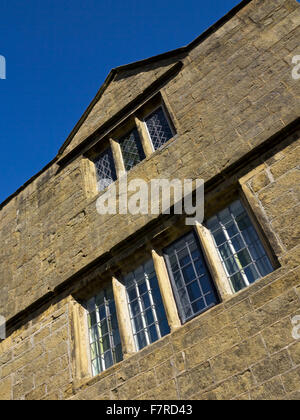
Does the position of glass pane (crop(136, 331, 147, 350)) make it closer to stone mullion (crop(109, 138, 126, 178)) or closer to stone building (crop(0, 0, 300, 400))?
stone building (crop(0, 0, 300, 400))

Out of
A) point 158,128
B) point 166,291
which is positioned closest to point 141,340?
point 166,291

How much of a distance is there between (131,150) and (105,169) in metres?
0.59

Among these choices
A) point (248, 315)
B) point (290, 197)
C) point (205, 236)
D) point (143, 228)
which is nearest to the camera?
point (248, 315)

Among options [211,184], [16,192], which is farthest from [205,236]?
[16,192]

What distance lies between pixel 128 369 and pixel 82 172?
3.66m

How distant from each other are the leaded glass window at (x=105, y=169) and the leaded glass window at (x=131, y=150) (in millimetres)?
275

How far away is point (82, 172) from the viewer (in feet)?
23.8

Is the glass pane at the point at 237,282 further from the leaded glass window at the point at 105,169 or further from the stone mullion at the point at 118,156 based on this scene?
the leaded glass window at the point at 105,169

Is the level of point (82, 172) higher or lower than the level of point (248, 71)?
higher

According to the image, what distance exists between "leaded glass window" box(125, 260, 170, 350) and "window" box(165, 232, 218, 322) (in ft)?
0.86

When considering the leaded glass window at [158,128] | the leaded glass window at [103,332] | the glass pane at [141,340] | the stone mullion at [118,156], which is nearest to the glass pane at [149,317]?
the glass pane at [141,340]

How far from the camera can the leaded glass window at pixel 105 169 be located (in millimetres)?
6909

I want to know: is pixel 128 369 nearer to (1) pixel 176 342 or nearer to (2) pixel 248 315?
(1) pixel 176 342

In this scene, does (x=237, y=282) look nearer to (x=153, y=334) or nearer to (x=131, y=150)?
(x=153, y=334)
